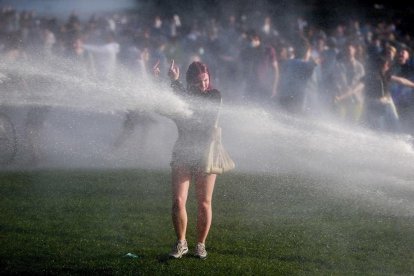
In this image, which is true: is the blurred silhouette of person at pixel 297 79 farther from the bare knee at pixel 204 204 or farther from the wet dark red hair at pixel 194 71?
the bare knee at pixel 204 204

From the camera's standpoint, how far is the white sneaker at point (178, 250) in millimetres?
6988

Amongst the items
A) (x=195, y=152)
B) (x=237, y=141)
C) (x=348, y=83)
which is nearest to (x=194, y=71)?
(x=195, y=152)

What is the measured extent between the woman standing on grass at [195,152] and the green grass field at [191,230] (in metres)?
0.31

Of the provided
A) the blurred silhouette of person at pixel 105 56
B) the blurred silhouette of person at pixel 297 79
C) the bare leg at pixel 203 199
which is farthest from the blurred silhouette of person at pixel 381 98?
the bare leg at pixel 203 199

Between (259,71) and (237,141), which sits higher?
(259,71)

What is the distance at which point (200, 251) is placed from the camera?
7078 mm

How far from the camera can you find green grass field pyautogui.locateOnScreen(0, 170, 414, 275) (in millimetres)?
6781

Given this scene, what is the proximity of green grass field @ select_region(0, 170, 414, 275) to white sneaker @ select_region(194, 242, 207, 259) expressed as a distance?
82 millimetres

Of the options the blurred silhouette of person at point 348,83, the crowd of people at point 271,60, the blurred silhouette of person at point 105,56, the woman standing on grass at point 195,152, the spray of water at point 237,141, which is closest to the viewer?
the woman standing on grass at point 195,152

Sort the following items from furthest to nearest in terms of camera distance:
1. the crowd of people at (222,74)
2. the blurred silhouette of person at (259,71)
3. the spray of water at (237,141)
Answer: the blurred silhouette of person at (259,71) → the spray of water at (237,141) → the crowd of people at (222,74)

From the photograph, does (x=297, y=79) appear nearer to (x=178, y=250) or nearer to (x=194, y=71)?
(x=194, y=71)

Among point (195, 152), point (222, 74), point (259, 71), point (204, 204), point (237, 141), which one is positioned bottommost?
point (237, 141)

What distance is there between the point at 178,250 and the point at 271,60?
10.4 m

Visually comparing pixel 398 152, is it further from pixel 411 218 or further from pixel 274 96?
pixel 274 96
